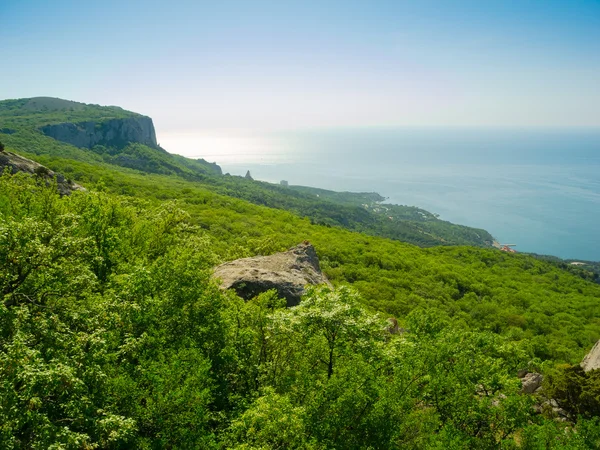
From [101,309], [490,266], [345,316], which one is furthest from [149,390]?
[490,266]

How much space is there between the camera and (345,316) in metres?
15.7

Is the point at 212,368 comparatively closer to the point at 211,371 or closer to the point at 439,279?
the point at 211,371

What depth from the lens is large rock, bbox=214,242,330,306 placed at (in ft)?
84.7

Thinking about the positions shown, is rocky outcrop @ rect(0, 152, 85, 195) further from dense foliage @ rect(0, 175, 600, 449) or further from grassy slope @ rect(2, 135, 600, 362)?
dense foliage @ rect(0, 175, 600, 449)

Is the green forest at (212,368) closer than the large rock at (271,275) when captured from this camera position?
Yes

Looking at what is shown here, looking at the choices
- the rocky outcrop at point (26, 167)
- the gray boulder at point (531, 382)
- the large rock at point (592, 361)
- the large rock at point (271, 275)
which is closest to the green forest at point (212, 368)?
the gray boulder at point (531, 382)

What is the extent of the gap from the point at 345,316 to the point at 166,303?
26.8ft

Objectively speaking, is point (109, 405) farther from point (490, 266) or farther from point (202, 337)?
point (490, 266)

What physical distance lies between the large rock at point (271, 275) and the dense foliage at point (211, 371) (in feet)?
20.4

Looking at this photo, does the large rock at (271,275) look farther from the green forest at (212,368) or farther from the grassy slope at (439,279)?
the grassy slope at (439,279)

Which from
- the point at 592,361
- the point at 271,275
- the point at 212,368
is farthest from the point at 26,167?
the point at 592,361

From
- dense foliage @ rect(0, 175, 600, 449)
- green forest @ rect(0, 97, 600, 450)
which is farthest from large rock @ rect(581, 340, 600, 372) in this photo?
dense foliage @ rect(0, 175, 600, 449)

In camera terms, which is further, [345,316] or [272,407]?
[345,316]

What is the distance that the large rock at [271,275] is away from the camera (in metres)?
25.8
